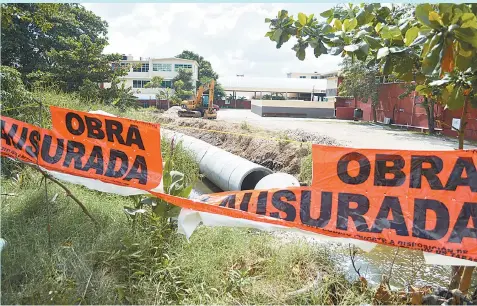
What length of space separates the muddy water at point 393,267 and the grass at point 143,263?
1.41 ft

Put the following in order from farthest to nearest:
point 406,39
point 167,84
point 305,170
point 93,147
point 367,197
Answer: point 167,84 < point 305,170 < point 93,147 < point 367,197 < point 406,39

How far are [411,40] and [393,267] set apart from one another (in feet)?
12.1

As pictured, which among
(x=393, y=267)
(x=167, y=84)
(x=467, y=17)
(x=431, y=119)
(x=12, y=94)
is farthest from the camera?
(x=167, y=84)

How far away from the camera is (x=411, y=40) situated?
289 centimetres

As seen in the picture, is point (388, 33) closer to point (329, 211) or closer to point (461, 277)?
point (329, 211)

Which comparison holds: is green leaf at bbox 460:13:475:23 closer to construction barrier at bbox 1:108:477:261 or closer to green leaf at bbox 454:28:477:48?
green leaf at bbox 454:28:477:48

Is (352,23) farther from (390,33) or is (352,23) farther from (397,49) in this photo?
(397,49)

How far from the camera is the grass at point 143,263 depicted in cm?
348

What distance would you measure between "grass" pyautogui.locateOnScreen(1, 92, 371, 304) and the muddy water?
17.0 inches

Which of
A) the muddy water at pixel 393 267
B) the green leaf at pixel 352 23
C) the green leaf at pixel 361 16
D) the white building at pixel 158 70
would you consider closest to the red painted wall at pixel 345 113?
the white building at pixel 158 70

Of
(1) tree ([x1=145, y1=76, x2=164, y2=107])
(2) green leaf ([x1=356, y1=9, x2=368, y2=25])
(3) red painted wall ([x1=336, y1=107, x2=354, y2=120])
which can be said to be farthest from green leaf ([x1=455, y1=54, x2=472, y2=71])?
(1) tree ([x1=145, y1=76, x2=164, y2=107])

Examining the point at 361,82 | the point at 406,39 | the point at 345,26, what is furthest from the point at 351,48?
the point at 361,82

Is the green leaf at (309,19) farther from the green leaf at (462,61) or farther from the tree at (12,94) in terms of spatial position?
the tree at (12,94)

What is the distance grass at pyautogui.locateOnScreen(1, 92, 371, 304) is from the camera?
137 inches
